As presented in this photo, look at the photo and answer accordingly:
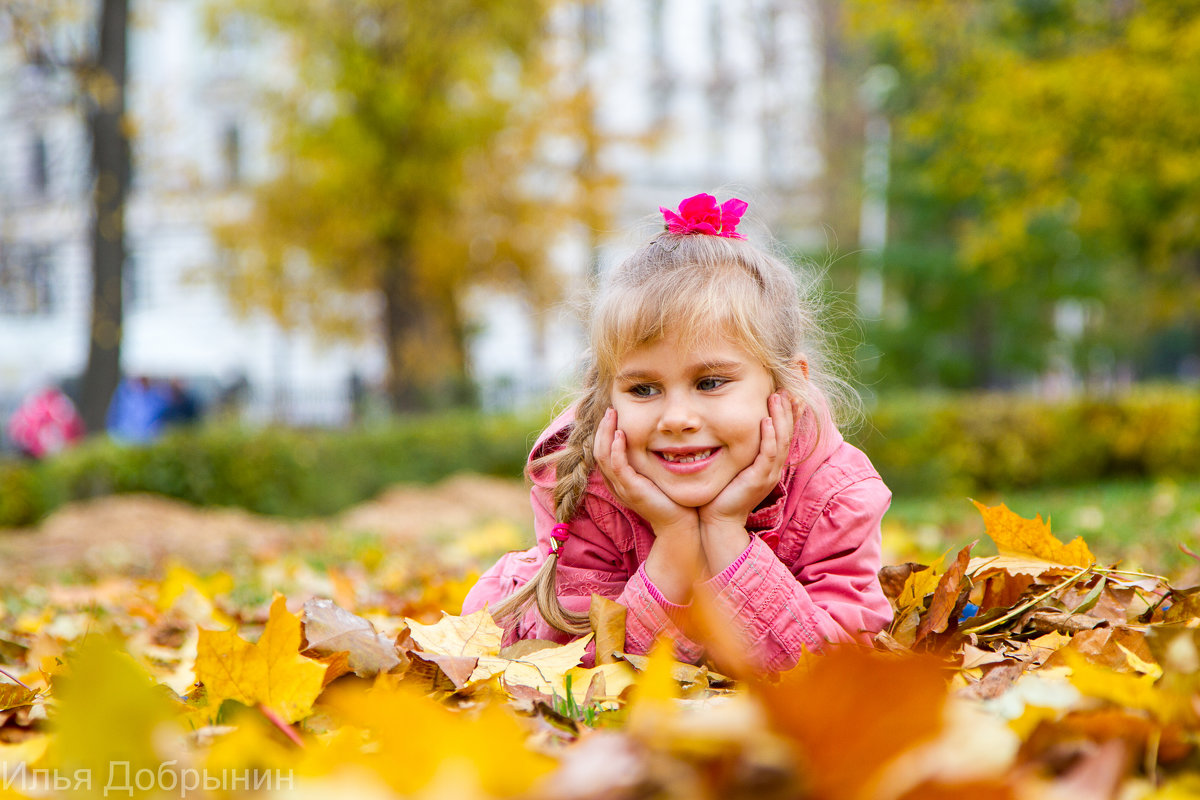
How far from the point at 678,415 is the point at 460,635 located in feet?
1.87

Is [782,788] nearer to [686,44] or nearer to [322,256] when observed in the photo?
[322,256]

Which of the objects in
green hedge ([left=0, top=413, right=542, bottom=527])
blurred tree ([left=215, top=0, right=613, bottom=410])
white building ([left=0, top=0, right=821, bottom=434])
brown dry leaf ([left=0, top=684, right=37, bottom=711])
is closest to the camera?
brown dry leaf ([left=0, top=684, right=37, bottom=711])

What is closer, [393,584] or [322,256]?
[393,584]

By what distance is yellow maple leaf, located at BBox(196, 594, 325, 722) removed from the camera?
1376 mm

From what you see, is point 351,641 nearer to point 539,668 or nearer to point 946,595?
point 539,668

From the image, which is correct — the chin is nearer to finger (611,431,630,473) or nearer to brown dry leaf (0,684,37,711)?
finger (611,431,630,473)

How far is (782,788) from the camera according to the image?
2.64 ft

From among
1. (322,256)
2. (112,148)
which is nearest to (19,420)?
(322,256)

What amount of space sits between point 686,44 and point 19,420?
27.1 m

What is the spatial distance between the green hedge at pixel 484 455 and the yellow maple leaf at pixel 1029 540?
6.72m

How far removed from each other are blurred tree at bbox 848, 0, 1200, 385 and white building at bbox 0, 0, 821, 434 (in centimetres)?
614

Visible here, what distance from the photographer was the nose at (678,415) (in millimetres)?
2016

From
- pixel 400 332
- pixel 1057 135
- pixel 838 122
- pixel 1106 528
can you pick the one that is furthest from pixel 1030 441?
pixel 838 122

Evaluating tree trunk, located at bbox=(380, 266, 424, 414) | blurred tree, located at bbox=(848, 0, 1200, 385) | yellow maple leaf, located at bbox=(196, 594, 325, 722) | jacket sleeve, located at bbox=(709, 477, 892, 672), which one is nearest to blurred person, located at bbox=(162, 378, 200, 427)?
tree trunk, located at bbox=(380, 266, 424, 414)
